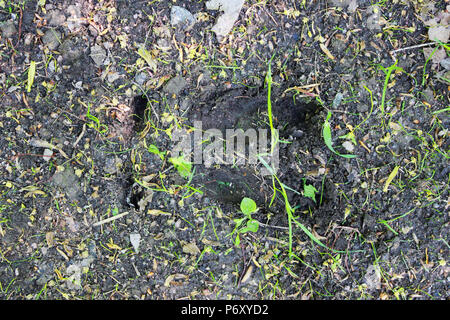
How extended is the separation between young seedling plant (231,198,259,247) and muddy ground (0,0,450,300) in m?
0.02

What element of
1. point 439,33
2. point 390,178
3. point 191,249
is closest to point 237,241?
point 191,249

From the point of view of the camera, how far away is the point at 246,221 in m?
2.03

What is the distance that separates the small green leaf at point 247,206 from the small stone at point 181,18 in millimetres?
1000

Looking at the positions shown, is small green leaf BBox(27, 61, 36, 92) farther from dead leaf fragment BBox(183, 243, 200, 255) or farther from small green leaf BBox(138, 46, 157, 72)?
dead leaf fragment BBox(183, 243, 200, 255)

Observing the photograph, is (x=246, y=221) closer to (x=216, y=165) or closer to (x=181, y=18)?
(x=216, y=165)

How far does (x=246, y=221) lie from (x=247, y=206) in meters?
0.10

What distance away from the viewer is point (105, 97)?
205 centimetres

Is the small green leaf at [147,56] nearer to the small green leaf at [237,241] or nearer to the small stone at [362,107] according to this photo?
the small green leaf at [237,241]

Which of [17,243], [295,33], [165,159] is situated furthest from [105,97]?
[295,33]

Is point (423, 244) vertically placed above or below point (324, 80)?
below

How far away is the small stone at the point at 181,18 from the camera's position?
2053 millimetres

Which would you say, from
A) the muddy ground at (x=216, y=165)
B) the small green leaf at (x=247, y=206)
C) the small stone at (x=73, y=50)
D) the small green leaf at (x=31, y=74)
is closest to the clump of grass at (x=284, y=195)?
the muddy ground at (x=216, y=165)
